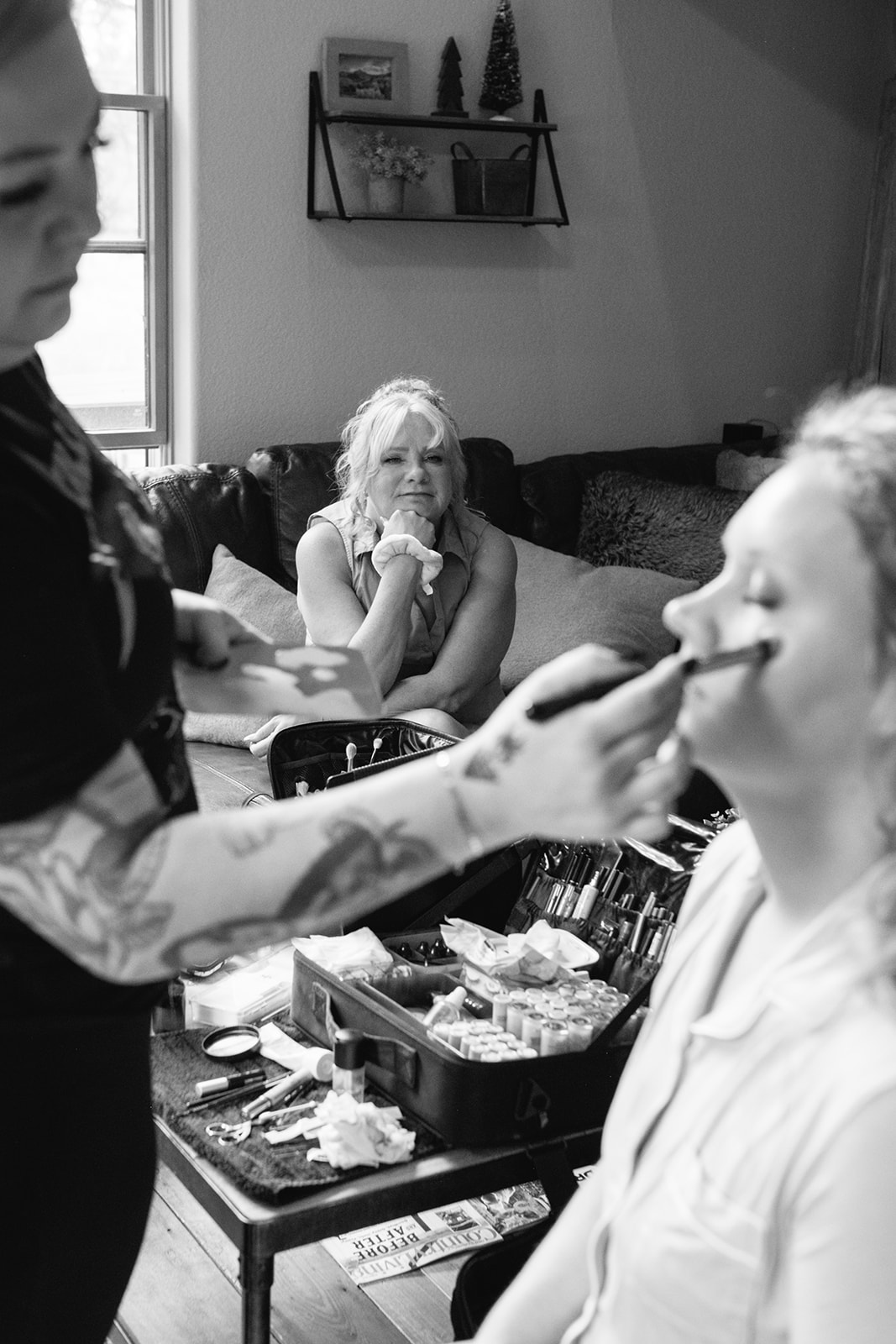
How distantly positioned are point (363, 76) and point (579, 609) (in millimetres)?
1604

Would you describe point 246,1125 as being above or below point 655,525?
below

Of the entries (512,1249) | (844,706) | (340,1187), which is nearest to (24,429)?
(844,706)

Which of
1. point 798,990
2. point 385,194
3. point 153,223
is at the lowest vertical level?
point 798,990

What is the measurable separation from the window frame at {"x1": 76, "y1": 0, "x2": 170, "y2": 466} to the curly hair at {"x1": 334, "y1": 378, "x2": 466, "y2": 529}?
111cm

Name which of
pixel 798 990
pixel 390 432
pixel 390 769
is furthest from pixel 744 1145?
pixel 390 432

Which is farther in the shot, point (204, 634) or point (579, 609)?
point (579, 609)

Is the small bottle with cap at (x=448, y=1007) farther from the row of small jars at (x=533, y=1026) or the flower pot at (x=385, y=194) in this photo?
the flower pot at (x=385, y=194)

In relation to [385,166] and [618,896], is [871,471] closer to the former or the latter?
[618,896]

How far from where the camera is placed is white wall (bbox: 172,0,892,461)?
3.94m

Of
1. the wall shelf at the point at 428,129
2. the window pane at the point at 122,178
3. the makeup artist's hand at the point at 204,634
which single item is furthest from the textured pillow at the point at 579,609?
the makeup artist's hand at the point at 204,634

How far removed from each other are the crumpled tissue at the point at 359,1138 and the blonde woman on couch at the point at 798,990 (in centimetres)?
58

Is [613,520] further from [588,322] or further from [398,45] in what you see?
[398,45]

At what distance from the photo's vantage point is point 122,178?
3.91 metres

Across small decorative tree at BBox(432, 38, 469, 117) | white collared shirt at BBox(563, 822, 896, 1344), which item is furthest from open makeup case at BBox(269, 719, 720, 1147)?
small decorative tree at BBox(432, 38, 469, 117)
